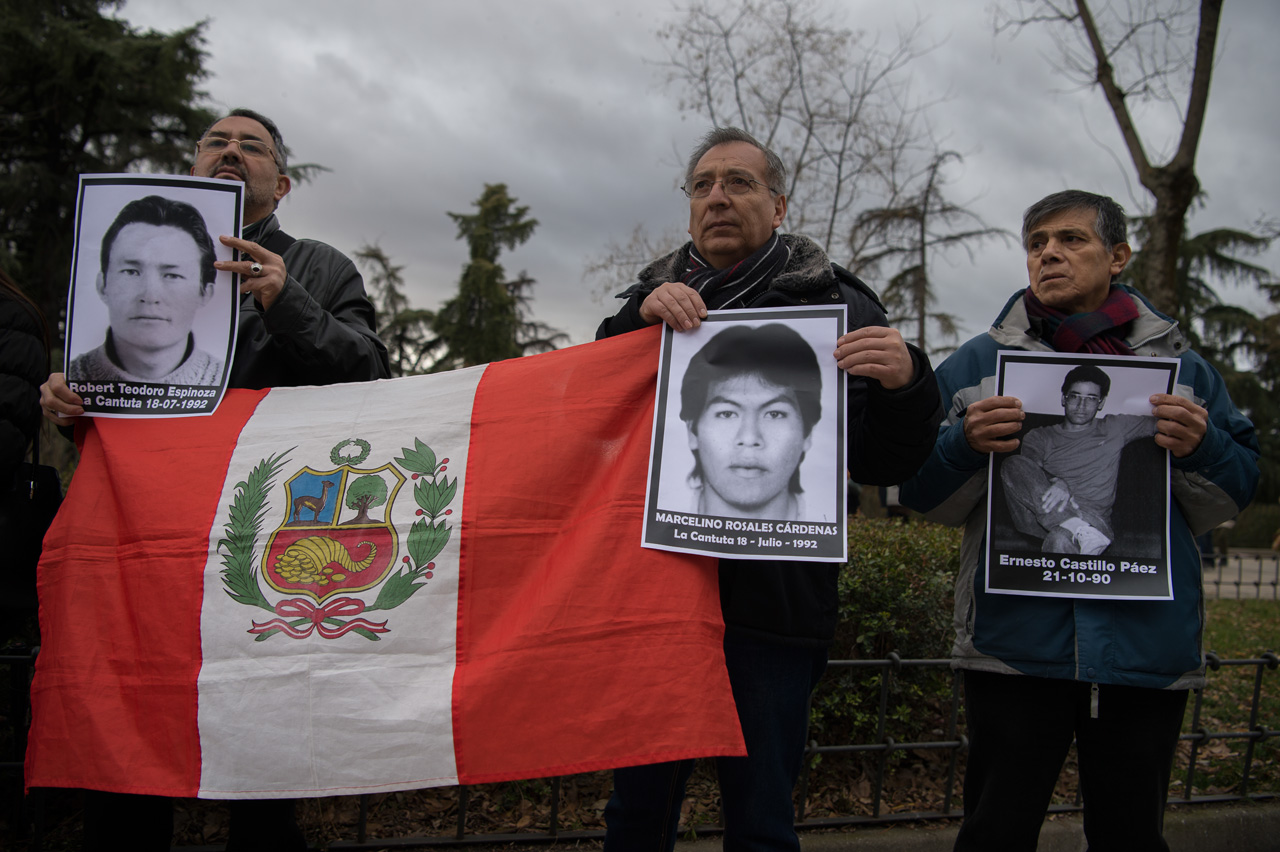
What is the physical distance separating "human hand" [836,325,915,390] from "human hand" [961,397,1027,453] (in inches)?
14.3

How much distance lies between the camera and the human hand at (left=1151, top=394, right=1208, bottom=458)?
211 cm

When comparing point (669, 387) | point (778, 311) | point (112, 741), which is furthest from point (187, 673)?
point (778, 311)

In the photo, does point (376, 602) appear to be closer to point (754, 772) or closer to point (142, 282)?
point (754, 772)

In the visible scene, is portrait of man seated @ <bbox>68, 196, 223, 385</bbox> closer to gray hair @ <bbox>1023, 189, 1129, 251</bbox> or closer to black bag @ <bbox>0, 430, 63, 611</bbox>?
black bag @ <bbox>0, 430, 63, 611</bbox>

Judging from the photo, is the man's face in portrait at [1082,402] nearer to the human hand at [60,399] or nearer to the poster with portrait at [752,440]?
the poster with portrait at [752,440]

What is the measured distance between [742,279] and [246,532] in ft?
4.76

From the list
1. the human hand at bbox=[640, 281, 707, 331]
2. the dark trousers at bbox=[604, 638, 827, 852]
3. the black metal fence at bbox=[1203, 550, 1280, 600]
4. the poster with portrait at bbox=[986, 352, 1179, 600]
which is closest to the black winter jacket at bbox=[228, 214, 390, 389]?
the human hand at bbox=[640, 281, 707, 331]

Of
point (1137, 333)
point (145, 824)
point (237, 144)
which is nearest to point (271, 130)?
point (237, 144)

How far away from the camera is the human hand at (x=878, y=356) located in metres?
1.89

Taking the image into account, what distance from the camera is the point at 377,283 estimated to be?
105 ft

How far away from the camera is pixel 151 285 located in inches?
88.2

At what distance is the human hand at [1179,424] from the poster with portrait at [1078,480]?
0.04 meters

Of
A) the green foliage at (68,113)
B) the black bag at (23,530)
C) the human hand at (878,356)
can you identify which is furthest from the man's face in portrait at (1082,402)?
the green foliage at (68,113)

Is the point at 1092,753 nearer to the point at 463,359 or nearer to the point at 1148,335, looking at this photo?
the point at 1148,335
